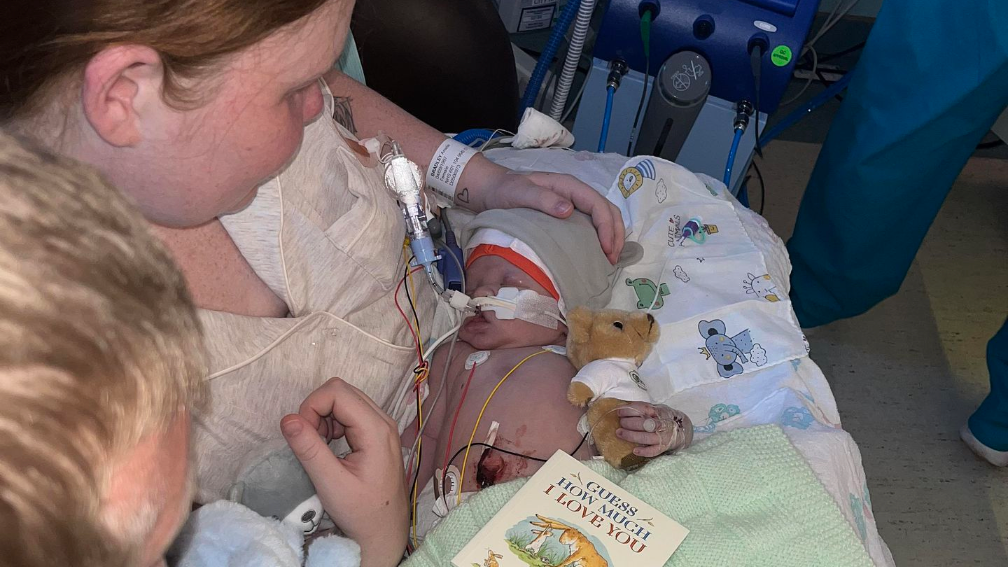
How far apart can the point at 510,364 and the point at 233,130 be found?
0.72 meters

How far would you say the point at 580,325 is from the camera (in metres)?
1.42

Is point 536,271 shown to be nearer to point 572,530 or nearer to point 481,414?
point 481,414

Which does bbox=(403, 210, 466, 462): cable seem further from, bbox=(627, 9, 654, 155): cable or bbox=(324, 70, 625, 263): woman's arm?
bbox=(627, 9, 654, 155): cable

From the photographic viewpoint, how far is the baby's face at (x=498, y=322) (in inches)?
58.2

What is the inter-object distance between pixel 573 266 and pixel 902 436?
1234mm

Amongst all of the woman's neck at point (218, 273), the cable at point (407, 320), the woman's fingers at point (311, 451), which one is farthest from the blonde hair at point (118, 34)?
the cable at point (407, 320)

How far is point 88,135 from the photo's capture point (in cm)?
82

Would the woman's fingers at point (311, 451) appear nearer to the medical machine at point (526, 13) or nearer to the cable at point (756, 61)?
the cable at point (756, 61)

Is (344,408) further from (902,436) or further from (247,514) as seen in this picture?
(902,436)

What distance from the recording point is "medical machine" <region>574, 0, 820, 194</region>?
5.80 feet

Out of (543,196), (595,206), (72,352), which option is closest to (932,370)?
(595,206)

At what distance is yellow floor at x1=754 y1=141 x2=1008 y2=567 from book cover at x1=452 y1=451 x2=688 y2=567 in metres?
1.17

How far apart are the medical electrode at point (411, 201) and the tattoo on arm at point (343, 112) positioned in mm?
105

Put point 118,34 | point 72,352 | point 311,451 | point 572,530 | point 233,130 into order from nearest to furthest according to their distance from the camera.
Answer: point 72,352, point 118,34, point 233,130, point 311,451, point 572,530
